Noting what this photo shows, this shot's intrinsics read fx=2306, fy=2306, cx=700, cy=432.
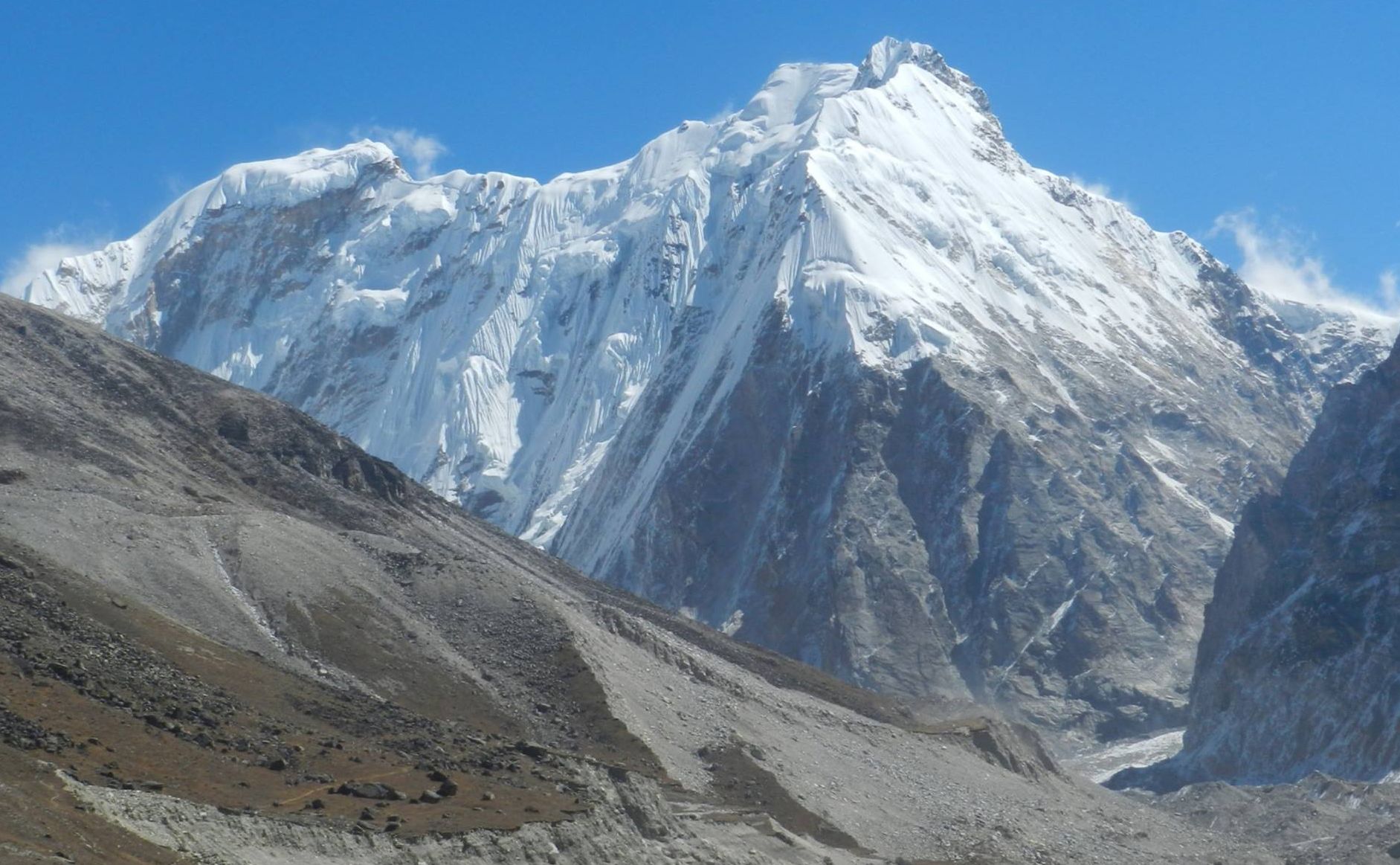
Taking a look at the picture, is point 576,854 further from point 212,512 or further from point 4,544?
point 212,512

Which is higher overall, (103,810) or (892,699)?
(892,699)

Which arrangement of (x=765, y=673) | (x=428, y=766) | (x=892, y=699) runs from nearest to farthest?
(x=428, y=766) < (x=765, y=673) < (x=892, y=699)

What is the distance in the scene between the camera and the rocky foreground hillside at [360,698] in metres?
81.1

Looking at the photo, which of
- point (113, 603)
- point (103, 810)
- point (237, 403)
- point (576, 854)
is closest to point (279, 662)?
point (113, 603)

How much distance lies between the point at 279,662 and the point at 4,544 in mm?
14609

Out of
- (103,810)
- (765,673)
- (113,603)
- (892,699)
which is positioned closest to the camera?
(103,810)

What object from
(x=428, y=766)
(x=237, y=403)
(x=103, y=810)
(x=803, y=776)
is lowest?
(x=103, y=810)

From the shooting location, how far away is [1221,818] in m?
182

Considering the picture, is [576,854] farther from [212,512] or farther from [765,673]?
[765,673]

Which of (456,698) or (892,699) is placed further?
(892,699)

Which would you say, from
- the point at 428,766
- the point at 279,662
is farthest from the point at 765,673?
the point at 428,766

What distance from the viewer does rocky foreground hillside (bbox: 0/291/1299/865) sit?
81.1 meters

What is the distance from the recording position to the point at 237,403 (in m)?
181

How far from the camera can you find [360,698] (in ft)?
370
